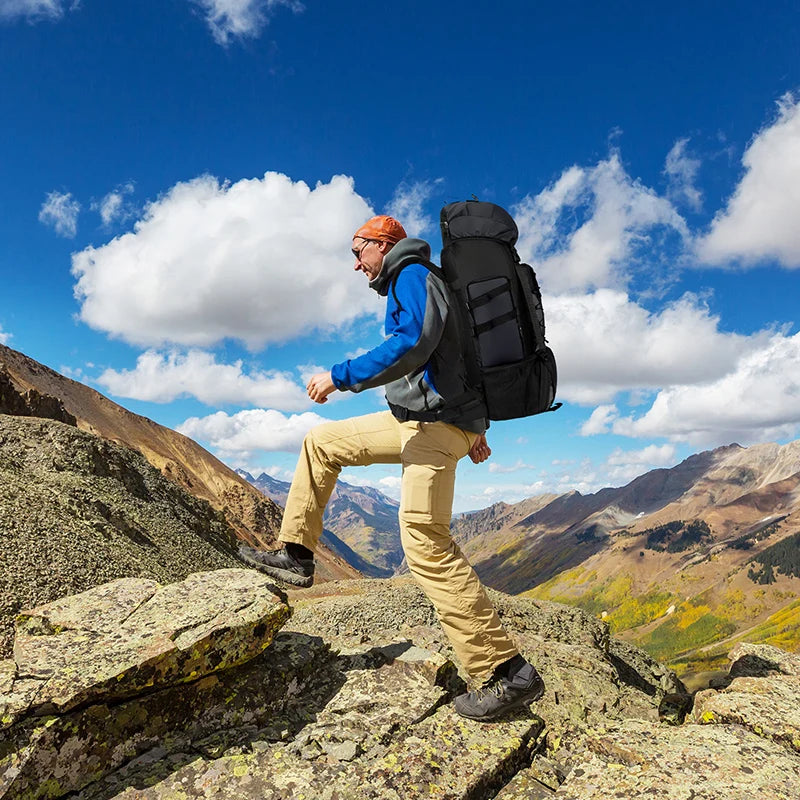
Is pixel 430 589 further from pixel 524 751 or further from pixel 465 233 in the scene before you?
pixel 465 233

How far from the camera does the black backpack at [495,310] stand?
5.57 m

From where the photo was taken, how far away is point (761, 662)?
34.8 feet

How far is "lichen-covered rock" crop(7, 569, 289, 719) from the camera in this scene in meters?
5.17

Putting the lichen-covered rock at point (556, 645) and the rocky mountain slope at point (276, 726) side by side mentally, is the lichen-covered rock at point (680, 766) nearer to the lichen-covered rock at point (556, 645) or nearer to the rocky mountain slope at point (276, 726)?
the rocky mountain slope at point (276, 726)

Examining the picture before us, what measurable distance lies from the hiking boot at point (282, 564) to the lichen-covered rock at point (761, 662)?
894 centimetres

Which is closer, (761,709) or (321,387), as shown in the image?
(321,387)

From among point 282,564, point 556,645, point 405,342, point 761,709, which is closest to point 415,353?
point 405,342

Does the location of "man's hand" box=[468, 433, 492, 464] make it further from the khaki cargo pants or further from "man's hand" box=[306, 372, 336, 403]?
"man's hand" box=[306, 372, 336, 403]

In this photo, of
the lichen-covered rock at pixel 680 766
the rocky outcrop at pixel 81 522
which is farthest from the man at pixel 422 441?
the rocky outcrop at pixel 81 522

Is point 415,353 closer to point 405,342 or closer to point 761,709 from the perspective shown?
point 405,342

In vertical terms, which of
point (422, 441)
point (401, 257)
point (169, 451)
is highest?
point (169, 451)

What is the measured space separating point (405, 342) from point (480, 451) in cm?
187

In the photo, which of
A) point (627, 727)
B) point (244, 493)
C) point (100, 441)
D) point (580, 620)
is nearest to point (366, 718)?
point (627, 727)

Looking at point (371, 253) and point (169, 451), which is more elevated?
point (169, 451)
